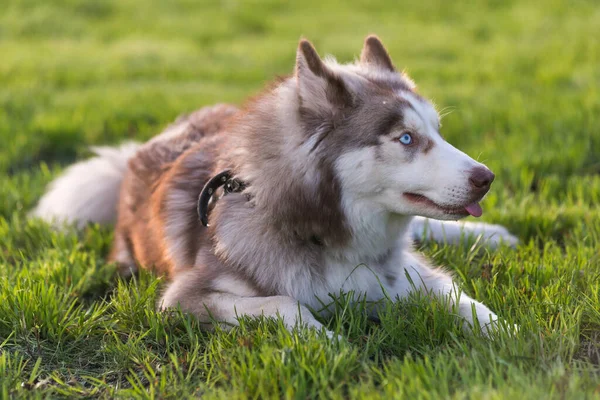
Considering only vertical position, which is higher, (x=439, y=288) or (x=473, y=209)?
(x=473, y=209)

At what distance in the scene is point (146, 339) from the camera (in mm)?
3498

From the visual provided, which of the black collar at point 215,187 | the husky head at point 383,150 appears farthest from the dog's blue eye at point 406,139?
the black collar at point 215,187

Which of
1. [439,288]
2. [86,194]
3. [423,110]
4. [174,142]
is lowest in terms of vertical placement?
[86,194]

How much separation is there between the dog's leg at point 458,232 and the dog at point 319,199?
68 centimetres

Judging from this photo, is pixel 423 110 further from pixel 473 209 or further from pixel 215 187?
pixel 215 187

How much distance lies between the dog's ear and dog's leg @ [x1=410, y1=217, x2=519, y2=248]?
4.61 ft

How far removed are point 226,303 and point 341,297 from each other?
22.0 inches

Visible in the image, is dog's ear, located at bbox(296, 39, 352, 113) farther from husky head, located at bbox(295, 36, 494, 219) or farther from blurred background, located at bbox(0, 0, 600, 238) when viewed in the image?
blurred background, located at bbox(0, 0, 600, 238)

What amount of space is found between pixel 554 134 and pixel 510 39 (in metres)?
5.06

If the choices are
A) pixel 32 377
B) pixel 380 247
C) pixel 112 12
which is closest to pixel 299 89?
pixel 380 247

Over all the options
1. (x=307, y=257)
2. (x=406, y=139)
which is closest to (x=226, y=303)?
(x=307, y=257)

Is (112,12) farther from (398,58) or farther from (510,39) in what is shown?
(510,39)

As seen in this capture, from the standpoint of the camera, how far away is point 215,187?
3.79 meters

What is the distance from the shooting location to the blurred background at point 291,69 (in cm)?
→ 605
